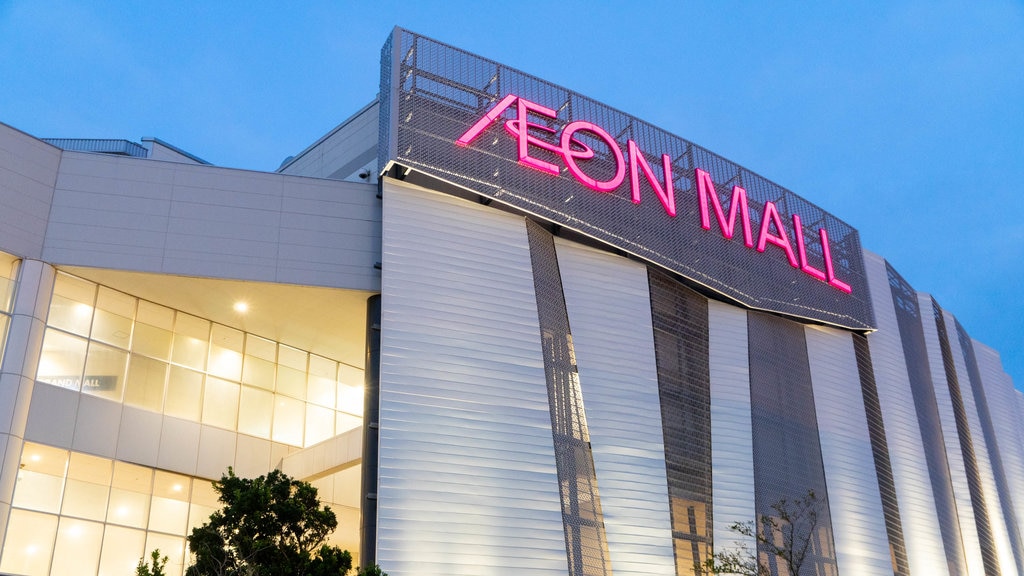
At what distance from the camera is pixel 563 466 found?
24.6 metres

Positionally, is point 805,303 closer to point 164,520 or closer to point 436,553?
point 436,553

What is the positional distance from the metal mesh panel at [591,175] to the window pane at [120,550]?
12.0 m

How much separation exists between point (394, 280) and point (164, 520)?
9213mm

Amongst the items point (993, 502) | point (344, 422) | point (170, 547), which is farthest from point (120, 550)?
point (993, 502)

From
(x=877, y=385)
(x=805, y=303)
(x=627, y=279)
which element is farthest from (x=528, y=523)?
(x=877, y=385)

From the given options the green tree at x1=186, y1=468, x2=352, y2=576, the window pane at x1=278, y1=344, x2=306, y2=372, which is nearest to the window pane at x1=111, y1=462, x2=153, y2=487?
the window pane at x1=278, y1=344, x2=306, y2=372

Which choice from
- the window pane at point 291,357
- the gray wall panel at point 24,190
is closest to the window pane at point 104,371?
the gray wall panel at point 24,190

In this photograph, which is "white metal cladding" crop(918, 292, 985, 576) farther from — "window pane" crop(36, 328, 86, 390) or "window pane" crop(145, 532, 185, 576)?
"window pane" crop(36, 328, 86, 390)

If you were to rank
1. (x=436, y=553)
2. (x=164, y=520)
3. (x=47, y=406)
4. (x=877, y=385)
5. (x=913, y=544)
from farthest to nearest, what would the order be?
(x=877, y=385) < (x=913, y=544) < (x=164, y=520) < (x=47, y=406) < (x=436, y=553)

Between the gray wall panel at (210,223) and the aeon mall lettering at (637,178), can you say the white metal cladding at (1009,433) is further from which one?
the gray wall panel at (210,223)

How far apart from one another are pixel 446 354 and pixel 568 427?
3.85 metres

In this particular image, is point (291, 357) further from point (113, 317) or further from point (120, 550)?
point (120, 550)

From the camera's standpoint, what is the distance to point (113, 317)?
1036 inches

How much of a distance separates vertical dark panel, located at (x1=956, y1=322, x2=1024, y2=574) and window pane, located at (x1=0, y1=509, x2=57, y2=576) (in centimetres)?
3499
